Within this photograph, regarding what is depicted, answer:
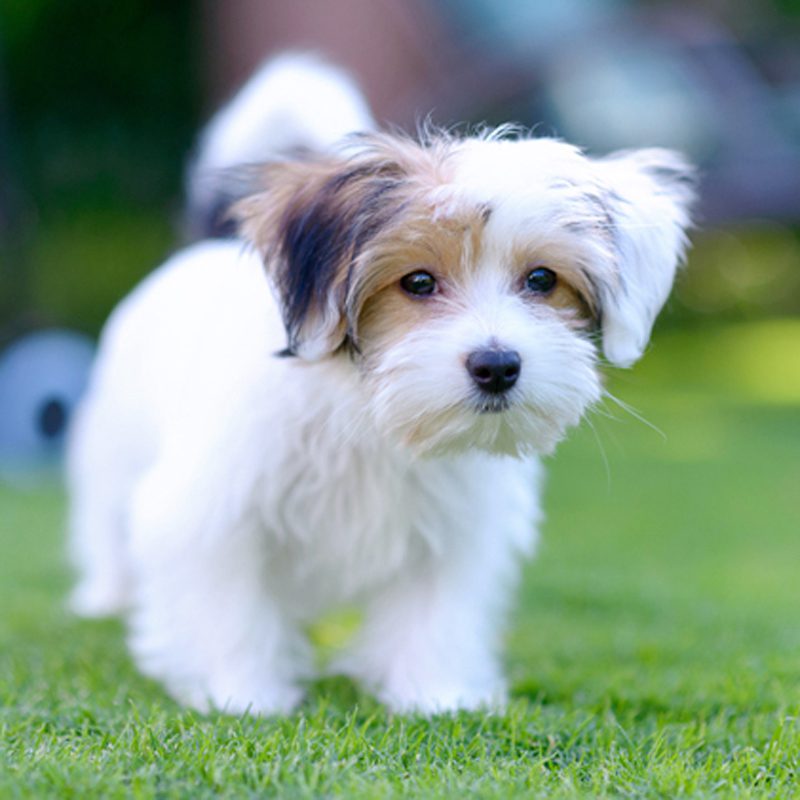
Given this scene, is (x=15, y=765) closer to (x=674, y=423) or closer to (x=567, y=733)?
(x=567, y=733)

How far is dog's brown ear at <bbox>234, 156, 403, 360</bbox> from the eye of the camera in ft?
11.2

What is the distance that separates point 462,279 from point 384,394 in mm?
366

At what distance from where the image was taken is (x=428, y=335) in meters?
3.32

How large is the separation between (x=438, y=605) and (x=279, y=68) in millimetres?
2512

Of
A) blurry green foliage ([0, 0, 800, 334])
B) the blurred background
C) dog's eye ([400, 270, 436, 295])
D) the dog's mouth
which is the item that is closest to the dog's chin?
the dog's mouth

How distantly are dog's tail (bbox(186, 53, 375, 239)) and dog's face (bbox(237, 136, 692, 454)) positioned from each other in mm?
1553

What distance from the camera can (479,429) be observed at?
3.37 meters

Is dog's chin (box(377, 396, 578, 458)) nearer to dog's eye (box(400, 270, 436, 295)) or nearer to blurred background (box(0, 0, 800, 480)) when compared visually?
dog's eye (box(400, 270, 436, 295))

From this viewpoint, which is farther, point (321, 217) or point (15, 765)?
point (321, 217)

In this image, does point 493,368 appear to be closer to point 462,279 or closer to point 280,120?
point 462,279

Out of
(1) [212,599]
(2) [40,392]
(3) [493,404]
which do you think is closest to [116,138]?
(2) [40,392]

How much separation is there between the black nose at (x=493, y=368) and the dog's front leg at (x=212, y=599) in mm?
924

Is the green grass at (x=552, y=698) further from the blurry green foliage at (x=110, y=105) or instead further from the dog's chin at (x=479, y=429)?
the blurry green foliage at (x=110, y=105)

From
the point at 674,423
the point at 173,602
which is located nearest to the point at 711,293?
the point at 674,423
